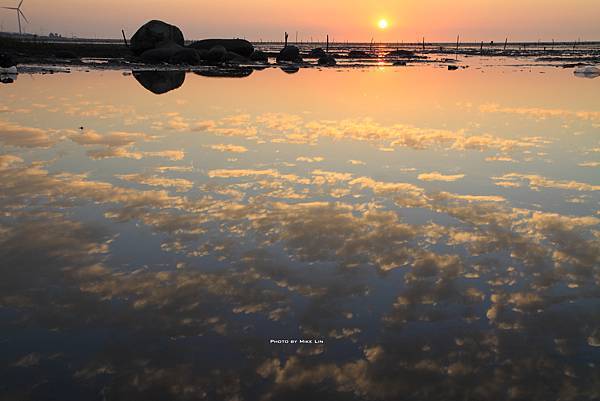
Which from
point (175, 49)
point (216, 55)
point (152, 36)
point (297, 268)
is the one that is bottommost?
point (297, 268)

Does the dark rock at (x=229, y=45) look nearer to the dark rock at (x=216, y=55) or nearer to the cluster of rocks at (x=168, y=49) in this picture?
the cluster of rocks at (x=168, y=49)

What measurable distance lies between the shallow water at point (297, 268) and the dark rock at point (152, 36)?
3961cm

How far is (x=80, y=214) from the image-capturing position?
7242 millimetres

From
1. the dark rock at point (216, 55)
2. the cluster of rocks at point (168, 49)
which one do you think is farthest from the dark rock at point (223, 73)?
the dark rock at point (216, 55)

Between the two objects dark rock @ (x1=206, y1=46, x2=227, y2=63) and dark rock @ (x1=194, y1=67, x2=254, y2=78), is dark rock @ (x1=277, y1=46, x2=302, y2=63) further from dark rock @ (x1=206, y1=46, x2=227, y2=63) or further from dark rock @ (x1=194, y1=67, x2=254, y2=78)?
dark rock @ (x1=194, y1=67, x2=254, y2=78)

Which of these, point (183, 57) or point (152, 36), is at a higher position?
point (152, 36)

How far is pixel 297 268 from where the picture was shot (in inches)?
219

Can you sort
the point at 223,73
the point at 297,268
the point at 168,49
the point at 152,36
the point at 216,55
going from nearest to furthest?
the point at 297,268 < the point at 223,73 < the point at 168,49 < the point at 152,36 < the point at 216,55

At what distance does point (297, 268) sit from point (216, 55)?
47.6 metres

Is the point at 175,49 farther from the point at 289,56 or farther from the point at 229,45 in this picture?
the point at 289,56

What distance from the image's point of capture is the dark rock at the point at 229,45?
56219mm

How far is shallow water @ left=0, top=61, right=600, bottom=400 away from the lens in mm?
3701

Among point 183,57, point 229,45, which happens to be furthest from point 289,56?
point 183,57

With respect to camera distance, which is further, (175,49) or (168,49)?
(175,49)
